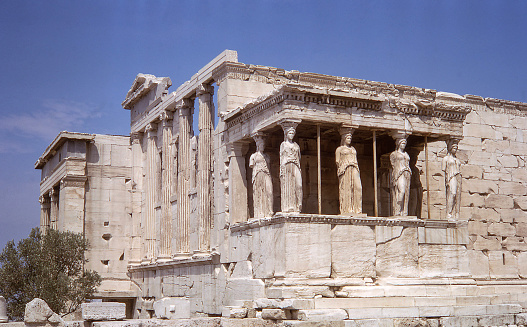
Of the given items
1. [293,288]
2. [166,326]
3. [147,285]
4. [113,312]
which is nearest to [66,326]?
[113,312]

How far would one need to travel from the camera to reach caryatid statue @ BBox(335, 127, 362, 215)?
1419cm

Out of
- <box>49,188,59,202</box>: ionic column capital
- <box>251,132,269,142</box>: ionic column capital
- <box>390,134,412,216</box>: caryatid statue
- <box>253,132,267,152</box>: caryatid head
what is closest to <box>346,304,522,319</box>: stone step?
<box>390,134,412,216</box>: caryatid statue

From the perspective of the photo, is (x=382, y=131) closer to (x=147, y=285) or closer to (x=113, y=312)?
(x=113, y=312)

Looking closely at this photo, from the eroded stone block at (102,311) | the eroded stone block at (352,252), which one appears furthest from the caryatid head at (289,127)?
the eroded stone block at (102,311)

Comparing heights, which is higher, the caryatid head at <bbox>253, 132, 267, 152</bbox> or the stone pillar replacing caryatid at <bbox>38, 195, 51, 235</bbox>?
the caryatid head at <bbox>253, 132, 267, 152</bbox>

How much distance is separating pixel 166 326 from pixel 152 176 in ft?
34.3

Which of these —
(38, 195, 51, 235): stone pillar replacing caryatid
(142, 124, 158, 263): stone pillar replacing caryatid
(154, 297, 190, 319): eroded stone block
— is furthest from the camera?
(38, 195, 51, 235): stone pillar replacing caryatid

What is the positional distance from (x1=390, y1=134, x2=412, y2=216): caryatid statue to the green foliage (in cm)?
894

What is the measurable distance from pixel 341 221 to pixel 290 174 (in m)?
1.28

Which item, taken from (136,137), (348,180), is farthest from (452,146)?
(136,137)

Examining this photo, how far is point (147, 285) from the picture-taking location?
20938 millimetres

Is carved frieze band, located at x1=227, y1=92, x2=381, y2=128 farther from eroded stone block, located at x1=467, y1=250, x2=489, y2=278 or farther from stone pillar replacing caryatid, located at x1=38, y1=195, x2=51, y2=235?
stone pillar replacing caryatid, located at x1=38, y1=195, x2=51, y2=235

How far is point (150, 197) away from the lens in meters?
21.3

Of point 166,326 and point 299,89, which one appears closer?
point 166,326
